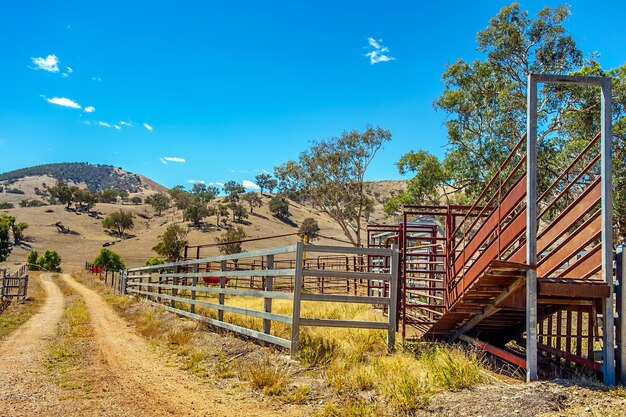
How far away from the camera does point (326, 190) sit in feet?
124

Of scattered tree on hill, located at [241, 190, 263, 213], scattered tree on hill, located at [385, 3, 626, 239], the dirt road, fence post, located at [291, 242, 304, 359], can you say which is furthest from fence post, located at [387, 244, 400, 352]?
scattered tree on hill, located at [241, 190, 263, 213]

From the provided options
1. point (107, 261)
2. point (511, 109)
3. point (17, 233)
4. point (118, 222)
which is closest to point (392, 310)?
point (511, 109)

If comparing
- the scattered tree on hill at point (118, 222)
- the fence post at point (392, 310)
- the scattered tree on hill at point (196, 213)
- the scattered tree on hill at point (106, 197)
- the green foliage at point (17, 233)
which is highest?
the scattered tree on hill at point (106, 197)

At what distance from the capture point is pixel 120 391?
5609 millimetres

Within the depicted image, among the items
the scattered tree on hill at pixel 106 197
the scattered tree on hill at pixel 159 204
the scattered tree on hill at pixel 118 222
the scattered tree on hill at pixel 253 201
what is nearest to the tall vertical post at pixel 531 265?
the scattered tree on hill at pixel 118 222

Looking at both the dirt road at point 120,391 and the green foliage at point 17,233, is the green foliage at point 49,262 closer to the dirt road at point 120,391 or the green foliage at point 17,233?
the green foliage at point 17,233

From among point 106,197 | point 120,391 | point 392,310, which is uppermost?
point 106,197

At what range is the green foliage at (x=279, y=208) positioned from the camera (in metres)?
106

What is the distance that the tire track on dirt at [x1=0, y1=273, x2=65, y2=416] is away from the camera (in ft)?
16.4

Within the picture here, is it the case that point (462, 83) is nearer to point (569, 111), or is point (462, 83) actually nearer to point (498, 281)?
point (569, 111)

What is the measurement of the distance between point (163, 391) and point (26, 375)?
2.09m

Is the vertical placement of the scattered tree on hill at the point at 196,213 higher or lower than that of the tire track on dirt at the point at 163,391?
higher

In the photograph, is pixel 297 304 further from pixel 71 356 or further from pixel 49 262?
pixel 49 262

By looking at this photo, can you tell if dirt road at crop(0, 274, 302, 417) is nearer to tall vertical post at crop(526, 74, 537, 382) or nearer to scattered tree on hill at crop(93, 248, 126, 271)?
tall vertical post at crop(526, 74, 537, 382)
